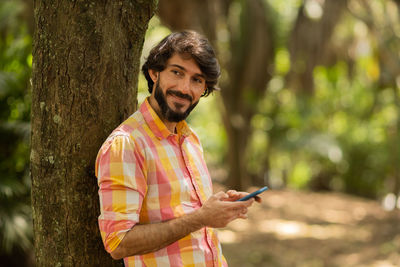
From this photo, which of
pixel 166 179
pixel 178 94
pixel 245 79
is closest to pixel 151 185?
pixel 166 179

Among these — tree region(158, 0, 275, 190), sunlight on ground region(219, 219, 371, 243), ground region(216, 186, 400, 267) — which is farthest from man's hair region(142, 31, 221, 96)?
tree region(158, 0, 275, 190)

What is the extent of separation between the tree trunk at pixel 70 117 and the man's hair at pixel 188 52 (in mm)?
192

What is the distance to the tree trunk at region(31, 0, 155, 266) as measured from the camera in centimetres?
186

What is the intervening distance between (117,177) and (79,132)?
15.4 inches

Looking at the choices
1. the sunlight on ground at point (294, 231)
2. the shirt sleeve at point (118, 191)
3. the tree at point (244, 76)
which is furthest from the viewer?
the tree at point (244, 76)

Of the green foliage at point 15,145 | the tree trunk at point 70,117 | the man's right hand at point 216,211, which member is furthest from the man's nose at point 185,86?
the green foliage at point 15,145

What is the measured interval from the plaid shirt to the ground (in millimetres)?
4420

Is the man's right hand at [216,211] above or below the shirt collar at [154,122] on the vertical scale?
Result: below

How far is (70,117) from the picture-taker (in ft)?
6.19

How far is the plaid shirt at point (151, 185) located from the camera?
159cm

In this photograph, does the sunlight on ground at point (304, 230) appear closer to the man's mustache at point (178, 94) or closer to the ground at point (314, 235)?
the ground at point (314, 235)

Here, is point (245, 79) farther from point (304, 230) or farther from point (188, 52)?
point (188, 52)

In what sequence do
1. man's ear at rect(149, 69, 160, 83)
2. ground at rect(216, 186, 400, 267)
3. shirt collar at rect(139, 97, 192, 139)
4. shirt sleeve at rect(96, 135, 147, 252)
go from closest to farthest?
shirt sleeve at rect(96, 135, 147, 252), shirt collar at rect(139, 97, 192, 139), man's ear at rect(149, 69, 160, 83), ground at rect(216, 186, 400, 267)

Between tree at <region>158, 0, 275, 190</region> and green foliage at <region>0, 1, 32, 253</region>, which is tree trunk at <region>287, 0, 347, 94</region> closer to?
tree at <region>158, 0, 275, 190</region>
